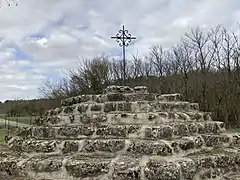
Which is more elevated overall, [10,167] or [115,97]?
[115,97]

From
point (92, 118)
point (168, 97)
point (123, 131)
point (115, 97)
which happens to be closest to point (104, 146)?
point (123, 131)

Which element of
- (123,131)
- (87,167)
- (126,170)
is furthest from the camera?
(123,131)

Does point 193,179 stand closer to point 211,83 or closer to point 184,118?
point 184,118

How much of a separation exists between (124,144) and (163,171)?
0.78 meters

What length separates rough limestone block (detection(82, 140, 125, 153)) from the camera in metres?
4.68

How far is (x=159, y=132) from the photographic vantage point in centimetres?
484

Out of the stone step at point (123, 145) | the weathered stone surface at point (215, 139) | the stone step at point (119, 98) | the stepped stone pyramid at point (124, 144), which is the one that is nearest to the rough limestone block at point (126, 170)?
the stepped stone pyramid at point (124, 144)

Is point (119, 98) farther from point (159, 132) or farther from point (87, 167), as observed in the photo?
point (87, 167)

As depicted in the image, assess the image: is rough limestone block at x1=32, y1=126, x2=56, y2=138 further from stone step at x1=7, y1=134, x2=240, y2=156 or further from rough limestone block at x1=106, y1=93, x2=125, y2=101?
rough limestone block at x1=106, y1=93, x2=125, y2=101

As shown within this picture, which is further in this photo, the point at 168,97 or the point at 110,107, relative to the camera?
the point at 168,97

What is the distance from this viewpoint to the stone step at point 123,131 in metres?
4.88

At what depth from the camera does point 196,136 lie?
5055 millimetres

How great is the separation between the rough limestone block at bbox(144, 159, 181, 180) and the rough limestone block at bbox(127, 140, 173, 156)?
0.81 feet

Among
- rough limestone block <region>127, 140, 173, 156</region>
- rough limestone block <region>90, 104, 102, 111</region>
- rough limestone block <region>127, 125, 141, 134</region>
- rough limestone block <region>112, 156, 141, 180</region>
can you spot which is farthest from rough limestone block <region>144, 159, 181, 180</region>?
rough limestone block <region>90, 104, 102, 111</region>
